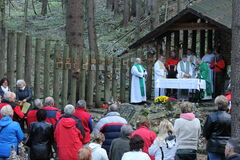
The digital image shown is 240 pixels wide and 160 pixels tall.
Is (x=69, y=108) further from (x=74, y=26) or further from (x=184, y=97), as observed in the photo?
(x=184, y=97)

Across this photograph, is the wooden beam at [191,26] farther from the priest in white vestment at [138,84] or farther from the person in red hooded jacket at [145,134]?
the person in red hooded jacket at [145,134]

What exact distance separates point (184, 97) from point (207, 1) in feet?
12.9

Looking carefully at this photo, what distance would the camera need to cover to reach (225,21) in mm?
16469

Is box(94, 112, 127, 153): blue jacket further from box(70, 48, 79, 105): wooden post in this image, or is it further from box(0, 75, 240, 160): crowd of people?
box(70, 48, 79, 105): wooden post

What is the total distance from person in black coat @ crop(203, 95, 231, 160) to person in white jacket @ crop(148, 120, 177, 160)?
3.29 ft

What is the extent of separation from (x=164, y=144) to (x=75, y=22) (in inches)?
376

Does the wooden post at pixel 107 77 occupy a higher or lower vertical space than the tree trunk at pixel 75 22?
lower

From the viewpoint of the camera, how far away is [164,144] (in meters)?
7.70

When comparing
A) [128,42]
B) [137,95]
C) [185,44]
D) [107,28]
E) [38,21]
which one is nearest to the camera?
[137,95]

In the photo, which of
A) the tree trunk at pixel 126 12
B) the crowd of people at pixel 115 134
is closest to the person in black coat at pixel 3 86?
the crowd of people at pixel 115 134

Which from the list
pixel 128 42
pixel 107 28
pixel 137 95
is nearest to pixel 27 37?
pixel 137 95

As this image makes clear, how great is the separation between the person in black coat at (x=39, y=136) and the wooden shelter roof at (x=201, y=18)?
355 inches

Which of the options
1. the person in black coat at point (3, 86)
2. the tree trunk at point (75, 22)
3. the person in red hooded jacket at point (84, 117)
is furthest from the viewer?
the tree trunk at point (75, 22)

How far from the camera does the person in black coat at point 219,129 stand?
842 centimetres
